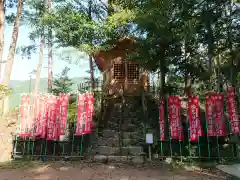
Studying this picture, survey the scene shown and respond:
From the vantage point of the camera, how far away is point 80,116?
1076 cm

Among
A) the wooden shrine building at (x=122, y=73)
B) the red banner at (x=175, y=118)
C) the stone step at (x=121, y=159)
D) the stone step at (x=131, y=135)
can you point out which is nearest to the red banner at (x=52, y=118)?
the stone step at (x=121, y=159)

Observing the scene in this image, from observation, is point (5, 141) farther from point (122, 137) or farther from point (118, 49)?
point (118, 49)

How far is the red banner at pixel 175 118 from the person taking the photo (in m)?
10.4

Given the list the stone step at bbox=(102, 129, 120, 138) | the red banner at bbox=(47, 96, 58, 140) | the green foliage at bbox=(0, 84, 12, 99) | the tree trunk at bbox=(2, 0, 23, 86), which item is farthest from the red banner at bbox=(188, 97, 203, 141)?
the tree trunk at bbox=(2, 0, 23, 86)

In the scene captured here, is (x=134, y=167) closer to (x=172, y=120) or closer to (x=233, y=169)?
(x=172, y=120)

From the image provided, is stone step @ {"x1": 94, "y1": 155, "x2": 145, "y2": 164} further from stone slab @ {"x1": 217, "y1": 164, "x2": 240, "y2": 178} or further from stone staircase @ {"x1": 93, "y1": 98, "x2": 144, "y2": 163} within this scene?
stone slab @ {"x1": 217, "y1": 164, "x2": 240, "y2": 178}

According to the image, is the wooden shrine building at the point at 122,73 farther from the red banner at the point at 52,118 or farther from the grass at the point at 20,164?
the grass at the point at 20,164

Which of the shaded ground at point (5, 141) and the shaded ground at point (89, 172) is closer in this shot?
the shaded ground at point (89, 172)

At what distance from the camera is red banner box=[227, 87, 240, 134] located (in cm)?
982

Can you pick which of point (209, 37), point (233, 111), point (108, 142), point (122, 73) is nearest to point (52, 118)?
point (108, 142)

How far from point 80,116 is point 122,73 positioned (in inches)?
188

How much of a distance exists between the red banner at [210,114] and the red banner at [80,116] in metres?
4.91

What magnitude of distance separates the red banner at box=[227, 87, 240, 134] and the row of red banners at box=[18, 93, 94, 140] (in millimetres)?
5402

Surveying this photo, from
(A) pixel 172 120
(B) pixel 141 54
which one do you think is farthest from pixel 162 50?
(A) pixel 172 120
